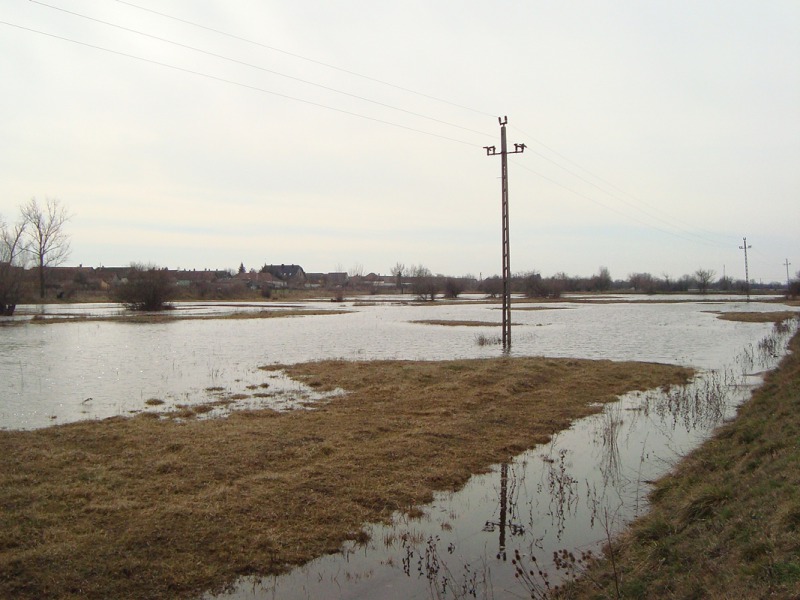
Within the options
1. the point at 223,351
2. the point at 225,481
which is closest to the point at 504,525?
the point at 225,481

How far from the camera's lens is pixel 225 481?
363 inches

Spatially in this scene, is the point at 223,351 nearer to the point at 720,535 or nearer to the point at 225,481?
the point at 225,481

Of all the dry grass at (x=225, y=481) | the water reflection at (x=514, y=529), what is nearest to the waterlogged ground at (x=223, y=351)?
the dry grass at (x=225, y=481)

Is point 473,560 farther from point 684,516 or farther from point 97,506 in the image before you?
point 97,506

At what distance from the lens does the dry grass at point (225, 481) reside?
A: 257 inches

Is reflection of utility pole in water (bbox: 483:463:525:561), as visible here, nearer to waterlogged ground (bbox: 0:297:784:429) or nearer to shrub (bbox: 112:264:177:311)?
waterlogged ground (bbox: 0:297:784:429)

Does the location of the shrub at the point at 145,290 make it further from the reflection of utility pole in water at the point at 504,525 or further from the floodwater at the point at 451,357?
the reflection of utility pole in water at the point at 504,525

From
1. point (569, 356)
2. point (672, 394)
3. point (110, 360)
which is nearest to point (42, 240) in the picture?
point (110, 360)

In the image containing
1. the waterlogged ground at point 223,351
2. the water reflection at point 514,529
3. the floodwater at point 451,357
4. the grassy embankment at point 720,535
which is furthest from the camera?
the waterlogged ground at point 223,351

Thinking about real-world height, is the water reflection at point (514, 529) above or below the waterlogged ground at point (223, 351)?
below

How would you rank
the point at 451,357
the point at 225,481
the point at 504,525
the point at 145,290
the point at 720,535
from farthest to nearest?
1. the point at 145,290
2. the point at 451,357
3. the point at 225,481
4. the point at 504,525
5. the point at 720,535

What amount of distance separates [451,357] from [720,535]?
2078 cm

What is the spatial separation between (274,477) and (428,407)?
253 inches

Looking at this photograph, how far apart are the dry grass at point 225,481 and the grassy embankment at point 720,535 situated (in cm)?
314
